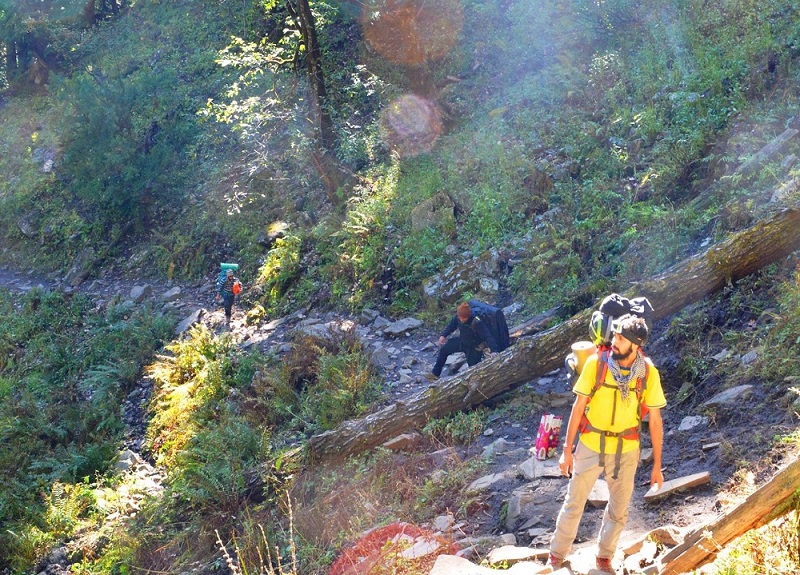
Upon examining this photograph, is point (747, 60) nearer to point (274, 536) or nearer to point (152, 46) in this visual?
point (274, 536)

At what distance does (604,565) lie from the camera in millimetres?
4629

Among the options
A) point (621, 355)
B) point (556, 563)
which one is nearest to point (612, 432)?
point (621, 355)

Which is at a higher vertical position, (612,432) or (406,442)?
(612,432)

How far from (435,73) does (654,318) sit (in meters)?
10.7

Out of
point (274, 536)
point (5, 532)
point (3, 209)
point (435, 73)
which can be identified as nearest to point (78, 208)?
point (3, 209)

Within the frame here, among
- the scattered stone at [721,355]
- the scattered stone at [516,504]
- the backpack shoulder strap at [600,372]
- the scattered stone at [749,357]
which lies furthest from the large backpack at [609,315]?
the scattered stone at [721,355]

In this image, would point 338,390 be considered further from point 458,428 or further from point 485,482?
point 485,482

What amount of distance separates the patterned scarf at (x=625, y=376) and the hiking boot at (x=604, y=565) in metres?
1.15

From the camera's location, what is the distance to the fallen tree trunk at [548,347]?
7.79m

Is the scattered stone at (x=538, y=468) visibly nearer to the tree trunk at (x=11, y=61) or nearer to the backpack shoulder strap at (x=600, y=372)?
the backpack shoulder strap at (x=600, y=372)

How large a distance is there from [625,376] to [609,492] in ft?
2.80

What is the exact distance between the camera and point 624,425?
4.35 metres

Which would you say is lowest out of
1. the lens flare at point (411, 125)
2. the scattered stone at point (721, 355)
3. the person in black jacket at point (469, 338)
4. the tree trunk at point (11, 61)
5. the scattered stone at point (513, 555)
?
the scattered stone at point (513, 555)

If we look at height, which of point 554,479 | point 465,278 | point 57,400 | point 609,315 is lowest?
point 554,479
